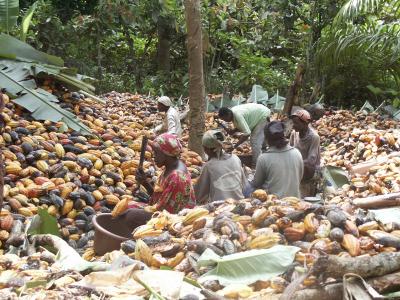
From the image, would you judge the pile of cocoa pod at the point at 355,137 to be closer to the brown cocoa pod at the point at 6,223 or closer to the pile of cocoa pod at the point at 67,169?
the pile of cocoa pod at the point at 67,169

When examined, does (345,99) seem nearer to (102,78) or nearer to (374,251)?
(102,78)

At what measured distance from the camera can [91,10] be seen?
14.8 meters

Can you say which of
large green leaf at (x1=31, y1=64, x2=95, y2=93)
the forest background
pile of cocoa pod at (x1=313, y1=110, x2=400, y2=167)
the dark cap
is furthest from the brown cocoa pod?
the forest background

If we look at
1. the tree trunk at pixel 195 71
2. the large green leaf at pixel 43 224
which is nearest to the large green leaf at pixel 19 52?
the tree trunk at pixel 195 71

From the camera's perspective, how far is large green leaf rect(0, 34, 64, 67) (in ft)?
24.7

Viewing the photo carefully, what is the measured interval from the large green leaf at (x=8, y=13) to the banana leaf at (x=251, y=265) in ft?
20.3

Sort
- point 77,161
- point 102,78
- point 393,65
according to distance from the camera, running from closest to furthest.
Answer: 1. point 77,161
2. point 393,65
3. point 102,78

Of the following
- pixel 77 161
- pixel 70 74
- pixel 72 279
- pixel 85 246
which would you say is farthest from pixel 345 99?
pixel 72 279

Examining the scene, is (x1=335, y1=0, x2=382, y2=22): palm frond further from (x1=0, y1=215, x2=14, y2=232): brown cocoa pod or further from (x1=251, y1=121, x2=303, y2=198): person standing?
(x1=0, y1=215, x2=14, y2=232): brown cocoa pod

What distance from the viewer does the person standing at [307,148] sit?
224 inches

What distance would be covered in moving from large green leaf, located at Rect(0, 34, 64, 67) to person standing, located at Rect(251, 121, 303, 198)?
A: 413cm

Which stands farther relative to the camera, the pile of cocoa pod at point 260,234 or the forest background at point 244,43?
the forest background at point 244,43

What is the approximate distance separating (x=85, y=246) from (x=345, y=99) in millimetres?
8434

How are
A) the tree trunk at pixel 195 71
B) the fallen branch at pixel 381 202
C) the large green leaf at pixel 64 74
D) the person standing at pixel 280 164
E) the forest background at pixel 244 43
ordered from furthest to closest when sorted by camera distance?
1. the forest background at pixel 244 43
2. the large green leaf at pixel 64 74
3. the tree trunk at pixel 195 71
4. the person standing at pixel 280 164
5. the fallen branch at pixel 381 202
